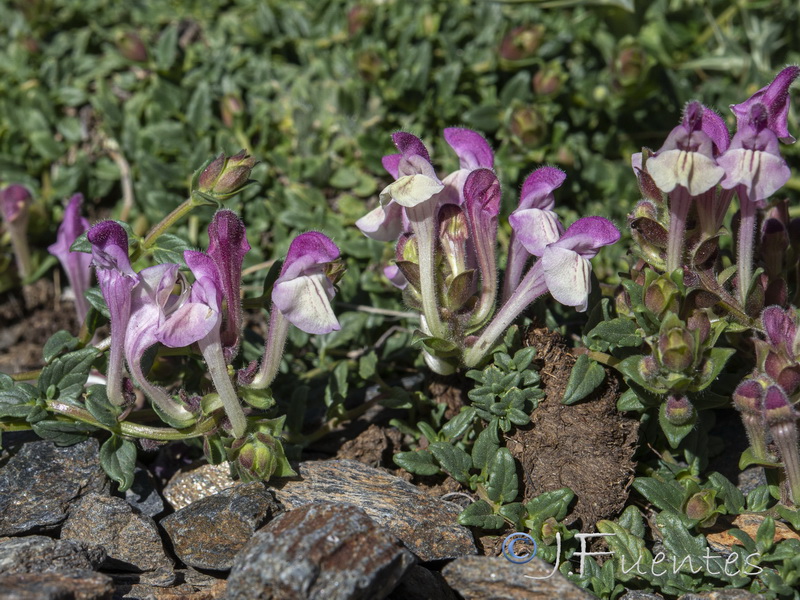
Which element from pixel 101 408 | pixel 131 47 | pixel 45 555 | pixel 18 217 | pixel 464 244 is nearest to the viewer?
pixel 45 555

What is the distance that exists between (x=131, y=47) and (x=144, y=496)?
8.40ft

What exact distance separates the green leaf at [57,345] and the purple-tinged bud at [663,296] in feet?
6.32

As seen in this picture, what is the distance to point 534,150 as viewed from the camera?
154 inches

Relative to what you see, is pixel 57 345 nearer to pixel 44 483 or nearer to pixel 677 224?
pixel 44 483

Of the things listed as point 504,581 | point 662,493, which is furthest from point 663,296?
point 504,581

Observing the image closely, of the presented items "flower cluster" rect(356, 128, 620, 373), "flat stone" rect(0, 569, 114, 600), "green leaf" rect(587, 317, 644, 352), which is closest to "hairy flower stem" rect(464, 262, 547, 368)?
"flower cluster" rect(356, 128, 620, 373)

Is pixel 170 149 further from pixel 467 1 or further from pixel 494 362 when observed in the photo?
pixel 494 362

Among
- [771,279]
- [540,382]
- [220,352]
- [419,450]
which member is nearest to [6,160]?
[220,352]

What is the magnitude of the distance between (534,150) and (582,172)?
1.17ft

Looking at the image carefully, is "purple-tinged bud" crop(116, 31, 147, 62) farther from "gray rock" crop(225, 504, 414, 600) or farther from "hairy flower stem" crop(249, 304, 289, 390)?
"gray rock" crop(225, 504, 414, 600)

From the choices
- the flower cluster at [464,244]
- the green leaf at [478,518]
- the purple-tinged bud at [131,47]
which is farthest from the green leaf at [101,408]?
the purple-tinged bud at [131,47]

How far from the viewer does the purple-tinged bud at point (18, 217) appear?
150 inches

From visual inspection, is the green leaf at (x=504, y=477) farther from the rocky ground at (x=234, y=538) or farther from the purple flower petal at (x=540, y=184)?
the purple flower petal at (x=540, y=184)

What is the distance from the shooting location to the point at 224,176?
2.75 meters
